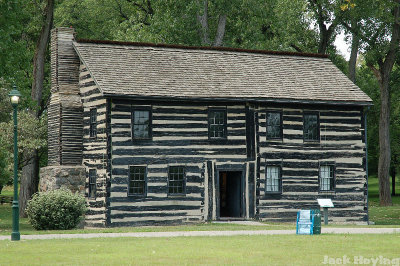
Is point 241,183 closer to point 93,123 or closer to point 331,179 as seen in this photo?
point 331,179

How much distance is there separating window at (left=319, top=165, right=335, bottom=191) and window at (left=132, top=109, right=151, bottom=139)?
846cm

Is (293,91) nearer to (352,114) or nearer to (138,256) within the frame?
(352,114)

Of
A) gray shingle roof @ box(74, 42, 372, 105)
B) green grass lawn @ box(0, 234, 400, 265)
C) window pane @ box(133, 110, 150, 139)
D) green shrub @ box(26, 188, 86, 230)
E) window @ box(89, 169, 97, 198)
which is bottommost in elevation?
green grass lawn @ box(0, 234, 400, 265)

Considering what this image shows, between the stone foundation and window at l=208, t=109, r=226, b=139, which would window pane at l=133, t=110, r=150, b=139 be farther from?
the stone foundation

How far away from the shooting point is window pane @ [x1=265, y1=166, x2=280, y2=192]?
34562 mm

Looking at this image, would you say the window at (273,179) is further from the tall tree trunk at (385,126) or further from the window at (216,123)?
the tall tree trunk at (385,126)

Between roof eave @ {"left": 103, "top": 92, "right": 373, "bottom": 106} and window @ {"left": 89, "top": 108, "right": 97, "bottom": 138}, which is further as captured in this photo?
window @ {"left": 89, "top": 108, "right": 97, "bottom": 138}

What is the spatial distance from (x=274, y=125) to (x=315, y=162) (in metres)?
2.61

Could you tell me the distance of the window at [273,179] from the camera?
3453 centimetres

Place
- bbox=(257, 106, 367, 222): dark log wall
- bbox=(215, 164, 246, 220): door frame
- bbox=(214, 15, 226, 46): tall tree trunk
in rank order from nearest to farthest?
bbox=(215, 164, 246, 220): door frame → bbox=(257, 106, 367, 222): dark log wall → bbox=(214, 15, 226, 46): tall tree trunk

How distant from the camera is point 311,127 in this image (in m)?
35.7

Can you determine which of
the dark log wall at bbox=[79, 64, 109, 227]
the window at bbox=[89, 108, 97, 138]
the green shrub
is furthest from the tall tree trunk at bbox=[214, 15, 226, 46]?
the green shrub

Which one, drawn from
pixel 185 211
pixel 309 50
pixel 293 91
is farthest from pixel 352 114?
pixel 309 50

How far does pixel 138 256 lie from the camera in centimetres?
1800
